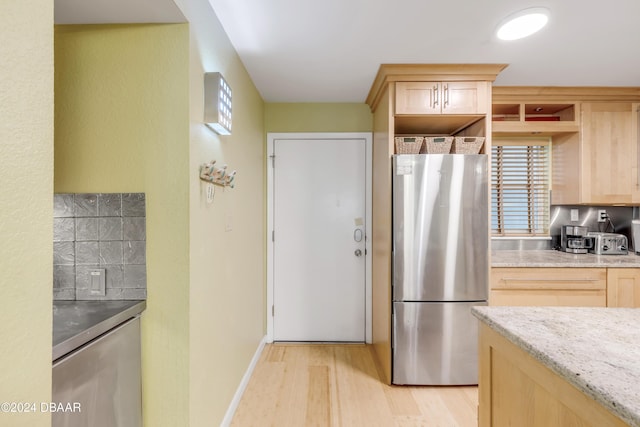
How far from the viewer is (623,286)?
2467 mm

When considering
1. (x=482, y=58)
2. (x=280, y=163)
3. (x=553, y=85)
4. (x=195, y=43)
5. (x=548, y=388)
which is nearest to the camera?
(x=548, y=388)

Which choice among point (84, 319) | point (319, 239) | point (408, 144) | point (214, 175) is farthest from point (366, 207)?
point (84, 319)

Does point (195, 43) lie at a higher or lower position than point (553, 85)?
lower

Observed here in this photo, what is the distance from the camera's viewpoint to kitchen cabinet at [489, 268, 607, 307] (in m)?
2.45

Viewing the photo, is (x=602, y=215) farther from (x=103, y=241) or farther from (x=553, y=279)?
(x=103, y=241)

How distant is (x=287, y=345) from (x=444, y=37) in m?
2.83

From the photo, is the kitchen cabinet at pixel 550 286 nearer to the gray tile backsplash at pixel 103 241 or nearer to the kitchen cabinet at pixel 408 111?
the kitchen cabinet at pixel 408 111

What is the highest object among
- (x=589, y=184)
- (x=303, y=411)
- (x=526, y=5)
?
(x=526, y=5)

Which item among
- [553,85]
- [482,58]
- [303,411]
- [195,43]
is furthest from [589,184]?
[195,43]

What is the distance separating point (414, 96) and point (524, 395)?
6.66ft

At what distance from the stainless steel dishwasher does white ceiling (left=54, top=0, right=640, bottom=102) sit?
1308 mm

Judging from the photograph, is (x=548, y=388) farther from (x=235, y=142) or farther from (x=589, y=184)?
(x=589, y=184)

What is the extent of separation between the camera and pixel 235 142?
2090 millimetres
